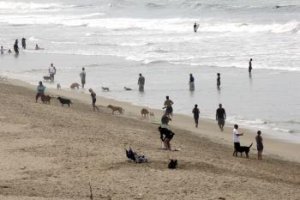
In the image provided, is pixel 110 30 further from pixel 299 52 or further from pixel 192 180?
pixel 192 180

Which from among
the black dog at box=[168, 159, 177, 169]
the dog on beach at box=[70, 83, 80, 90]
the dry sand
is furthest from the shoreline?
the black dog at box=[168, 159, 177, 169]

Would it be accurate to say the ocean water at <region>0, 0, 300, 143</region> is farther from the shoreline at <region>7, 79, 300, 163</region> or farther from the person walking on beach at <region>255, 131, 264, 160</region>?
the person walking on beach at <region>255, 131, 264, 160</region>

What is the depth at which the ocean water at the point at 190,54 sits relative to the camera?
25.8 meters

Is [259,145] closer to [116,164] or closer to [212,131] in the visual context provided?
[212,131]

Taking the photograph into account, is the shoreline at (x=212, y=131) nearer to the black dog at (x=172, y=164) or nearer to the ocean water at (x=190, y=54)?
the ocean water at (x=190, y=54)

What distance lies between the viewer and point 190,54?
132 ft

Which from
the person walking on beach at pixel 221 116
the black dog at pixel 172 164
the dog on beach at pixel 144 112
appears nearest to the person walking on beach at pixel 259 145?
the person walking on beach at pixel 221 116

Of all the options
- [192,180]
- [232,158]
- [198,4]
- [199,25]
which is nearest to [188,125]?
[232,158]

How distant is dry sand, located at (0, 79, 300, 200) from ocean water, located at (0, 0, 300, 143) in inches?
157

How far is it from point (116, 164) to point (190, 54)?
26.2 meters

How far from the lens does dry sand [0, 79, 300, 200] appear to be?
42.1 ft

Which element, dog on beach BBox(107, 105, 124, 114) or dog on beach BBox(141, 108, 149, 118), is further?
dog on beach BBox(107, 105, 124, 114)

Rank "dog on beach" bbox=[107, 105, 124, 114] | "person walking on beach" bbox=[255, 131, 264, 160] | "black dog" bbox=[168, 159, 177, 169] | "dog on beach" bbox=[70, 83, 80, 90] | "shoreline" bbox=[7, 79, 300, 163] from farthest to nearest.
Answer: "dog on beach" bbox=[70, 83, 80, 90] → "dog on beach" bbox=[107, 105, 124, 114] → "shoreline" bbox=[7, 79, 300, 163] → "person walking on beach" bbox=[255, 131, 264, 160] → "black dog" bbox=[168, 159, 177, 169]

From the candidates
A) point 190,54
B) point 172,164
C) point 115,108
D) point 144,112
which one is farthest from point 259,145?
point 190,54
